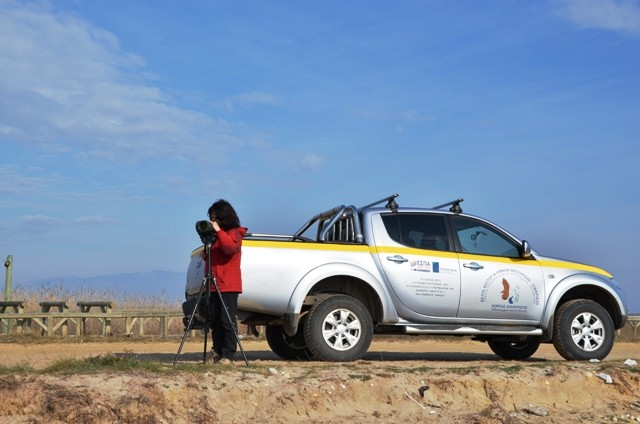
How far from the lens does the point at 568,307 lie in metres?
12.2

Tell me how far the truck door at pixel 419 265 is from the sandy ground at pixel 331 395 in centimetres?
167

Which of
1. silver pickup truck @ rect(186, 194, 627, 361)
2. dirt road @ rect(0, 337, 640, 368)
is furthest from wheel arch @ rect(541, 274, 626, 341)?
dirt road @ rect(0, 337, 640, 368)

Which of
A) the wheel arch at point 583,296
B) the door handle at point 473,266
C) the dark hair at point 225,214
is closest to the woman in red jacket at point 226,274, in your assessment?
the dark hair at point 225,214

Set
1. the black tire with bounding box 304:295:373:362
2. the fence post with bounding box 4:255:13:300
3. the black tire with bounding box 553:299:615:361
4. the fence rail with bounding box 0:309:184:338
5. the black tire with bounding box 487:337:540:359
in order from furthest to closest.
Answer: the fence post with bounding box 4:255:13:300 < the fence rail with bounding box 0:309:184:338 < the black tire with bounding box 487:337:540:359 < the black tire with bounding box 553:299:615:361 < the black tire with bounding box 304:295:373:362

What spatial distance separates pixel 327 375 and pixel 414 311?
2882mm

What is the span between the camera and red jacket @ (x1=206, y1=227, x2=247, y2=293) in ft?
32.2

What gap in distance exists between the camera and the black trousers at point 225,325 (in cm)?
981

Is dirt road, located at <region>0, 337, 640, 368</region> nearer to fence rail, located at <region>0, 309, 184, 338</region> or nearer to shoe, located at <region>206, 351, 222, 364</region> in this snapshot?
fence rail, located at <region>0, 309, 184, 338</region>

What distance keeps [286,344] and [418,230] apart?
7.54ft

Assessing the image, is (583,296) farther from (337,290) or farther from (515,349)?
(337,290)

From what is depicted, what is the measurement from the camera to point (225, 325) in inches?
387

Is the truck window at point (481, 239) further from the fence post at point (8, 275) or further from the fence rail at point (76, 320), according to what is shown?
the fence post at point (8, 275)

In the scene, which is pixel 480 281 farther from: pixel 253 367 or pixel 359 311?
pixel 253 367

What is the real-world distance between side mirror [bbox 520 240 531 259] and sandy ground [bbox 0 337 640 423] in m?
2.12
